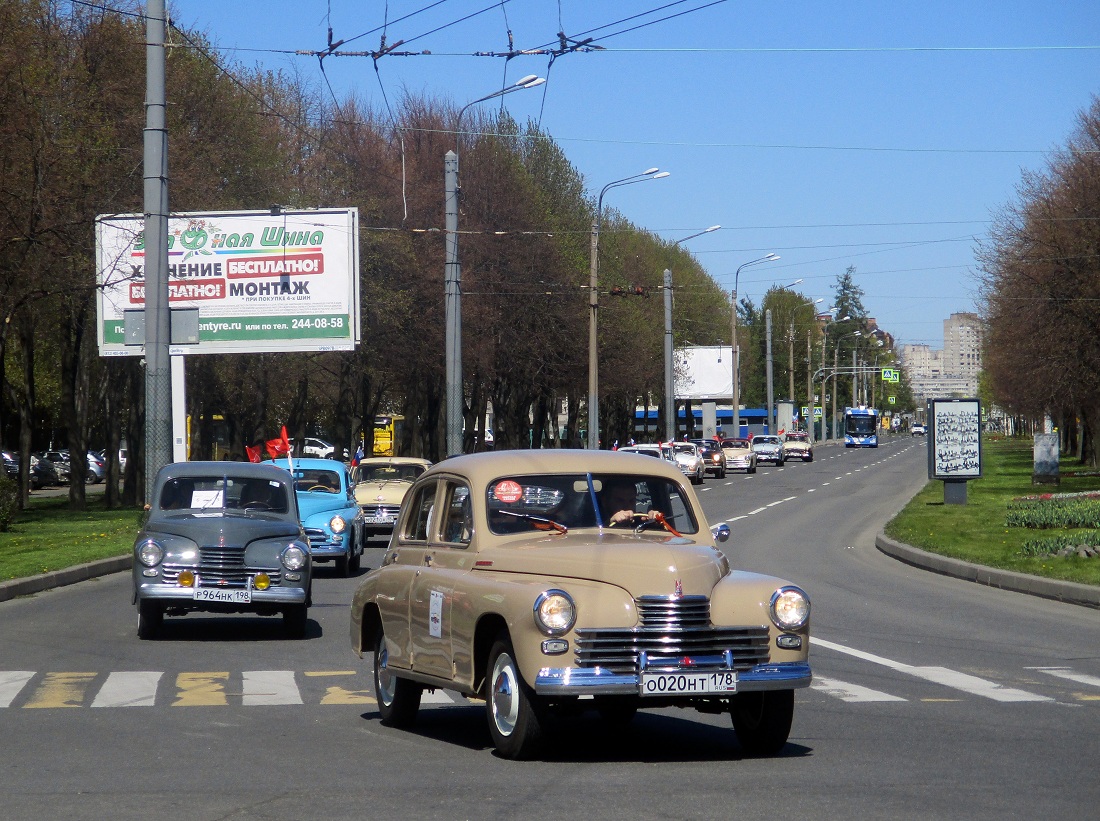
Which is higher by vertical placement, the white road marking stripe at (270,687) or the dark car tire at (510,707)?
the dark car tire at (510,707)

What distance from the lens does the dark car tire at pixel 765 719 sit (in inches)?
307

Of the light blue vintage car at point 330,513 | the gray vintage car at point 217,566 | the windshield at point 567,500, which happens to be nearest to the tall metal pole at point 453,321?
the light blue vintage car at point 330,513

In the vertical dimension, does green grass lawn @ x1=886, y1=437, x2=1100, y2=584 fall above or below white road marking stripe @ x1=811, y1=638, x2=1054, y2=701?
below

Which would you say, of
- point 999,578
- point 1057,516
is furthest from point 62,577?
point 1057,516

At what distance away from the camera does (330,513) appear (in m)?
20.7

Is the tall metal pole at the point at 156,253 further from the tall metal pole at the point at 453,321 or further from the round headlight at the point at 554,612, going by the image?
the round headlight at the point at 554,612

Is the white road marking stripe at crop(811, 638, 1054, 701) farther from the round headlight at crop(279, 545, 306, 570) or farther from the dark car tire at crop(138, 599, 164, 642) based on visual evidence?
the dark car tire at crop(138, 599, 164, 642)

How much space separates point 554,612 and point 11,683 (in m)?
5.39

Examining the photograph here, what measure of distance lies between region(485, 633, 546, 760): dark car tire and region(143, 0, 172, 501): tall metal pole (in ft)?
52.5

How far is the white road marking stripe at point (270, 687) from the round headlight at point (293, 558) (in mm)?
2390

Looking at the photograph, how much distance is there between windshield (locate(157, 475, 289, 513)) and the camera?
1488 centimetres

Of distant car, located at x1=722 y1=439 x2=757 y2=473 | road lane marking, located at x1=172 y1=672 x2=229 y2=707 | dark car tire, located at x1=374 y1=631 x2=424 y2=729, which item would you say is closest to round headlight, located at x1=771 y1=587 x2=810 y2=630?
dark car tire, located at x1=374 y1=631 x2=424 y2=729

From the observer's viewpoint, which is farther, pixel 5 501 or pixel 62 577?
pixel 5 501

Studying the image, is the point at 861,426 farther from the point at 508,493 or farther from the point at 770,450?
the point at 508,493
